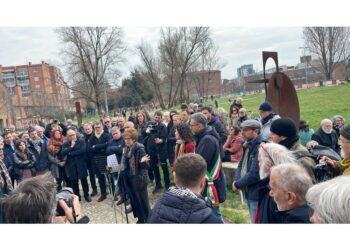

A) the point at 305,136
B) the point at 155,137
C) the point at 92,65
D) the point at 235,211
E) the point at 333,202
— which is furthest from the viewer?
the point at 92,65

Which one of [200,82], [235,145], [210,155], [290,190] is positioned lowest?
[235,145]

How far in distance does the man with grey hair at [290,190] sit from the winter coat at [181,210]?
0.42 m

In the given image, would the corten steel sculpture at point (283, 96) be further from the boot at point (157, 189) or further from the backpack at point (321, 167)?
the backpack at point (321, 167)

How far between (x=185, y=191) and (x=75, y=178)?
4.83m

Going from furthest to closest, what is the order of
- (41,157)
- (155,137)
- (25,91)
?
(25,91) < (155,137) < (41,157)

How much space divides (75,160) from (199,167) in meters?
4.56

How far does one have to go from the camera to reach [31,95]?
37.6 metres

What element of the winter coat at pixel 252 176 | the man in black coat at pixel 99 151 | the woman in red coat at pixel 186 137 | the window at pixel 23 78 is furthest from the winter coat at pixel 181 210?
the window at pixel 23 78

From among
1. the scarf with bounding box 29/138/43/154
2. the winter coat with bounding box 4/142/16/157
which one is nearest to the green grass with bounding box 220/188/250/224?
the scarf with bounding box 29/138/43/154

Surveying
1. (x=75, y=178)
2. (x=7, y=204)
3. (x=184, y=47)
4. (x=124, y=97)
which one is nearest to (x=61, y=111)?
(x=124, y=97)

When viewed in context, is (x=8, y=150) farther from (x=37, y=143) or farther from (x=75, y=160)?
(x=75, y=160)

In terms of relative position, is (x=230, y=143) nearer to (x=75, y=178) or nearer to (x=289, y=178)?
(x=75, y=178)

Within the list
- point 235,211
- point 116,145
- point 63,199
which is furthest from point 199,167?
point 116,145

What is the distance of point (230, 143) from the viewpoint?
5.92m
